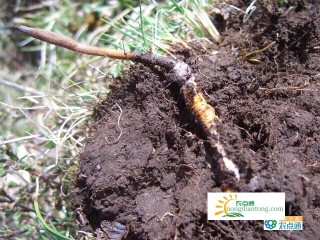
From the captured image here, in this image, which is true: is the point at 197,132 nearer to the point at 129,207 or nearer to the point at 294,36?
the point at 129,207

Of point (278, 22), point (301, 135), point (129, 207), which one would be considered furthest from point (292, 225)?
point (278, 22)

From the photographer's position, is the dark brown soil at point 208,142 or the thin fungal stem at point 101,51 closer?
the dark brown soil at point 208,142

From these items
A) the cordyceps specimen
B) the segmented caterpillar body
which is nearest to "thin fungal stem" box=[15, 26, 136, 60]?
the cordyceps specimen

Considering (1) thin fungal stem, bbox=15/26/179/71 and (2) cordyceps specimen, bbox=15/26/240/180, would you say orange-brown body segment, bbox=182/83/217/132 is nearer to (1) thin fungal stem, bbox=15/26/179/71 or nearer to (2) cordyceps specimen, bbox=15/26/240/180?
(2) cordyceps specimen, bbox=15/26/240/180

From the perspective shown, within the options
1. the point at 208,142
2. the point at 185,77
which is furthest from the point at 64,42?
the point at 208,142

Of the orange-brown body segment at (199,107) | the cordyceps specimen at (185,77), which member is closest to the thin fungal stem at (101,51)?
the cordyceps specimen at (185,77)

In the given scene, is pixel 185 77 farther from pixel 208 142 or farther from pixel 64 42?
pixel 64 42

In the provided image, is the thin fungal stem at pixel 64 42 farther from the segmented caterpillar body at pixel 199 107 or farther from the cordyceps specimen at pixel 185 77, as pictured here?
the segmented caterpillar body at pixel 199 107
